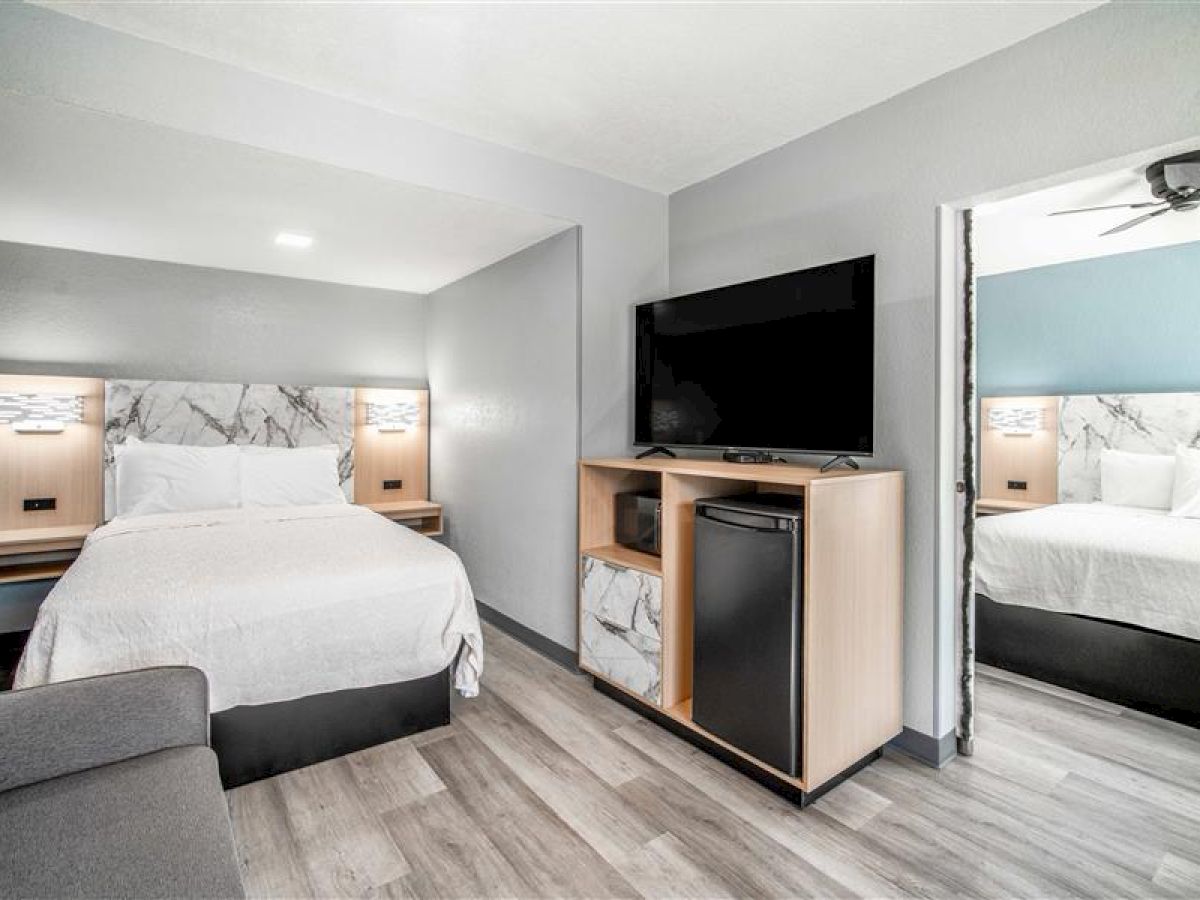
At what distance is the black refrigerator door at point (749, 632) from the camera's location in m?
2.03

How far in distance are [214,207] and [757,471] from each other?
2.92 metres

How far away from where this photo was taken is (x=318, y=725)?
232cm

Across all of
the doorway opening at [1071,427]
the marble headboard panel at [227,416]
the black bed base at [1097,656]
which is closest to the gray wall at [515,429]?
the marble headboard panel at [227,416]

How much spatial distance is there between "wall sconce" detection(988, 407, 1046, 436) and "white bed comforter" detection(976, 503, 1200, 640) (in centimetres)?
152

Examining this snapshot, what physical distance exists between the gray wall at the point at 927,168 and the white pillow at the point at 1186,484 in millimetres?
2757

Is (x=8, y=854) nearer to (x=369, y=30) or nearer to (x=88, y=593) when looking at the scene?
(x=88, y=593)

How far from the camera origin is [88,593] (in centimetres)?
204

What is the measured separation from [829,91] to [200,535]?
11.3 feet

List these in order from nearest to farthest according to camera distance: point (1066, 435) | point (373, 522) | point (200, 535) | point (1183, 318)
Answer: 1. point (200, 535)
2. point (373, 522)
3. point (1183, 318)
4. point (1066, 435)

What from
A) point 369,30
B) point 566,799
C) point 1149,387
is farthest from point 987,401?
point 369,30

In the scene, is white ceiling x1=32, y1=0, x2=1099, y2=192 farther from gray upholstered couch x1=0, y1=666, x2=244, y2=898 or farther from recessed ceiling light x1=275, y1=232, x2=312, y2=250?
gray upholstered couch x1=0, y1=666, x2=244, y2=898

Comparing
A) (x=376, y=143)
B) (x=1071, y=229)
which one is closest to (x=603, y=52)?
(x=376, y=143)

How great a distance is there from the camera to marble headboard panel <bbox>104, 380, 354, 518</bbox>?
381cm

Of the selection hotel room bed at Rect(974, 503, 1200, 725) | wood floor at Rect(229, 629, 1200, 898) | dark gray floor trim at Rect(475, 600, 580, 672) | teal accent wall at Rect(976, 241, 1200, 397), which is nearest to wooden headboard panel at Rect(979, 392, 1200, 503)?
teal accent wall at Rect(976, 241, 1200, 397)
